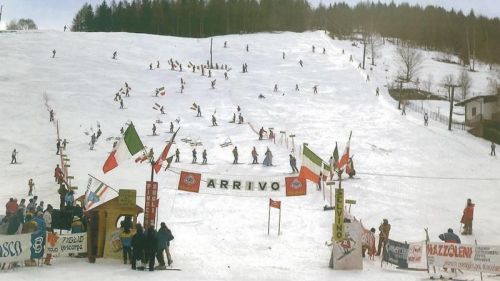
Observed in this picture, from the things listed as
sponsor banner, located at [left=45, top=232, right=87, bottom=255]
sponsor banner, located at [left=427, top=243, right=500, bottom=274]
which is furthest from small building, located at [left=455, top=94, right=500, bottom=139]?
sponsor banner, located at [left=45, top=232, right=87, bottom=255]

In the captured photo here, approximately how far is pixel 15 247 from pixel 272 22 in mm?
114778

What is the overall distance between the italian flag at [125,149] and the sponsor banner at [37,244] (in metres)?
3.04

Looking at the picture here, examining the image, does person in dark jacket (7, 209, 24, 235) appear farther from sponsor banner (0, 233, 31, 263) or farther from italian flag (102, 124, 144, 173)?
italian flag (102, 124, 144, 173)

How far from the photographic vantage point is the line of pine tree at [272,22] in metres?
117

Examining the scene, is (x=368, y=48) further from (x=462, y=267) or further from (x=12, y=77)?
(x=462, y=267)

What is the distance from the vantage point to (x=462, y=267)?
531 inches

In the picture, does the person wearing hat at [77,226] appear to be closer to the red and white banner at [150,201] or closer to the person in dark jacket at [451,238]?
the red and white banner at [150,201]

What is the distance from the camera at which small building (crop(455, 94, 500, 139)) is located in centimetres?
4416

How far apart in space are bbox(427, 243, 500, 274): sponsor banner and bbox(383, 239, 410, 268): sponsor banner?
2.90 feet

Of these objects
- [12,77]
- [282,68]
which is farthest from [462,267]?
[282,68]

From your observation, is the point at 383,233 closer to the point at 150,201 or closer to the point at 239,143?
the point at 150,201

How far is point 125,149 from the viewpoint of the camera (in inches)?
632

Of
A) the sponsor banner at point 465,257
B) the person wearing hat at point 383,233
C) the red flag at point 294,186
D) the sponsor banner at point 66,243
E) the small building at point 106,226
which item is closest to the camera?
the sponsor banner at point 465,257

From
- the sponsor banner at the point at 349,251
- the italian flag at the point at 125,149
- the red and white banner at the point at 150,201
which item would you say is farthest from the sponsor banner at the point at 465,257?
the italian flag at the point at 125,149
